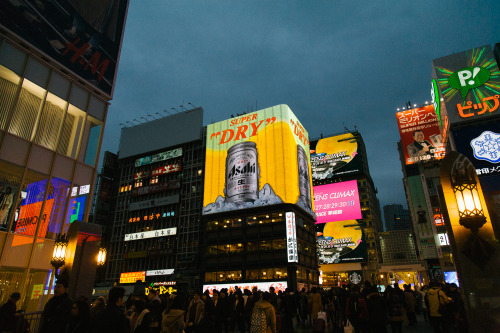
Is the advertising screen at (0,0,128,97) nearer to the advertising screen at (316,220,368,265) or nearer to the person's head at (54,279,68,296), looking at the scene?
the person's head at (54,279,68,296)

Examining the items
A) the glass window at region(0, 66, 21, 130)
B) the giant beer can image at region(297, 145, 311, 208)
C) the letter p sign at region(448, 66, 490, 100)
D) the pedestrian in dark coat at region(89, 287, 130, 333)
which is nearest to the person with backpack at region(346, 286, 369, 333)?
the pedestrian in dark coat at region(89, 287, 130, 333)

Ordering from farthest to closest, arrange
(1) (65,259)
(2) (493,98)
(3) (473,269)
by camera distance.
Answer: (2) (493,98), (1) (65,259), (3) (473,269)

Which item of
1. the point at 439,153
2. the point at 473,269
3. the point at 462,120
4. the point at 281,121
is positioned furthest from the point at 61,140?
the point at 439,153

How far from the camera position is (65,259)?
12.1 metres

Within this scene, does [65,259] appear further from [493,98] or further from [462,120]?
[493,98]

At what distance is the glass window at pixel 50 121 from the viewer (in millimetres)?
15461

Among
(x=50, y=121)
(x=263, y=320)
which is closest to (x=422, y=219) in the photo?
(x=263, y=320)

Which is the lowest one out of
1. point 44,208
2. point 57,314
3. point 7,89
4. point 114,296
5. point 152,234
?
point 57,314

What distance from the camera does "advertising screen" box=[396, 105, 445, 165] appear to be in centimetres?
5283

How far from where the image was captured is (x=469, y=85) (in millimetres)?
36406

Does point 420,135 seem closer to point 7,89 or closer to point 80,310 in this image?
point 7,89

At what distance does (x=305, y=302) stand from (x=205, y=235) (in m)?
34.3

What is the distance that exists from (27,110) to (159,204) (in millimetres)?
43705

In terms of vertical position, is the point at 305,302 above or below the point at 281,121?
below
